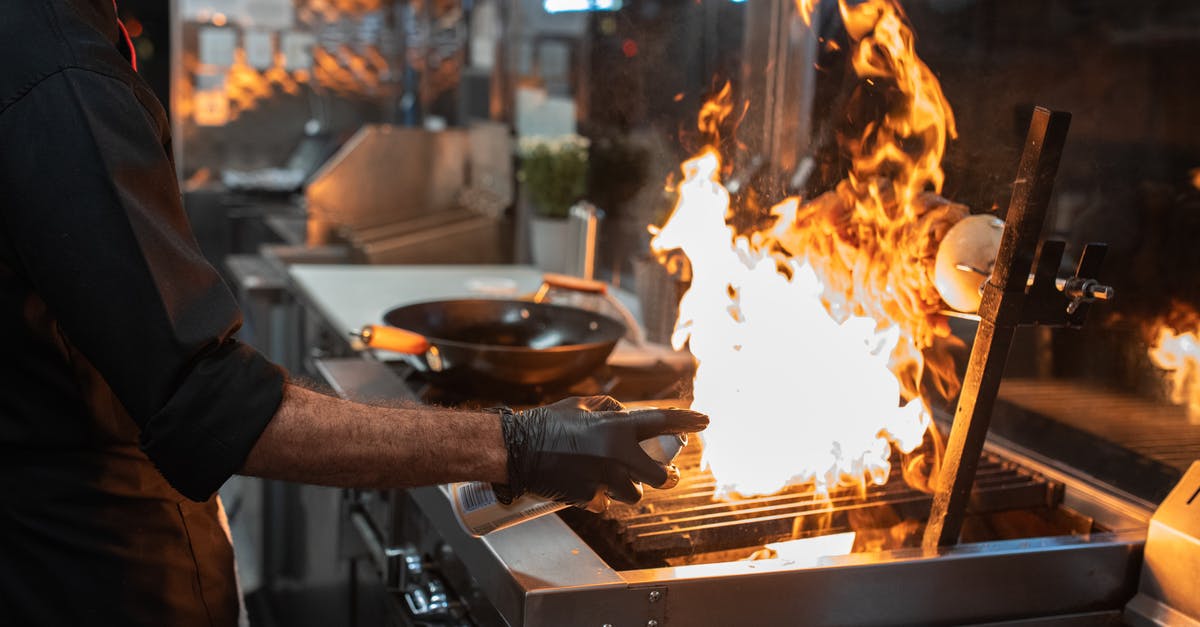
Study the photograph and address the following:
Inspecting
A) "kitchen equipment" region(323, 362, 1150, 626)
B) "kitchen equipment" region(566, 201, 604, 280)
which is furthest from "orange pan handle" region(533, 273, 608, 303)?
"kitchen equipment" region(323, 362, 1150, 626)

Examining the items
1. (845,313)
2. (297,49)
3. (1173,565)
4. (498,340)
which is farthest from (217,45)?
(1173,565)

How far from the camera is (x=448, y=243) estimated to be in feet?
12.6

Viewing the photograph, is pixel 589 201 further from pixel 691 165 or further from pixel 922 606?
pixel 922 606

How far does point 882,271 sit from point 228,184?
493 centimetres

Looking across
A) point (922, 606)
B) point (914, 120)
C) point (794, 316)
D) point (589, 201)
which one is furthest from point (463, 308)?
point (589, 201)

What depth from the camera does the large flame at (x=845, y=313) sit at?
145 centimetres

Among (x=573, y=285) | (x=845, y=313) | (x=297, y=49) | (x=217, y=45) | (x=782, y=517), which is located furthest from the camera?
(x=297, y=49)

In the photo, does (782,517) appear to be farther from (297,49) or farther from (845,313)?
(297,49)

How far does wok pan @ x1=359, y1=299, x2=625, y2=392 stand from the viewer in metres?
1.70

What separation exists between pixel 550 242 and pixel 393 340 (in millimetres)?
1773

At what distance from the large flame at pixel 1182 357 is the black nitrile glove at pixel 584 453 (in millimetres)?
746

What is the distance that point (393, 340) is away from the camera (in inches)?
68.1

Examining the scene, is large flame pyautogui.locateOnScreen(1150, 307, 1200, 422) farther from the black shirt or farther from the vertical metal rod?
the black shirt

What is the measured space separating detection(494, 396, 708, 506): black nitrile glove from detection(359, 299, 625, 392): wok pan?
567 millimetres
